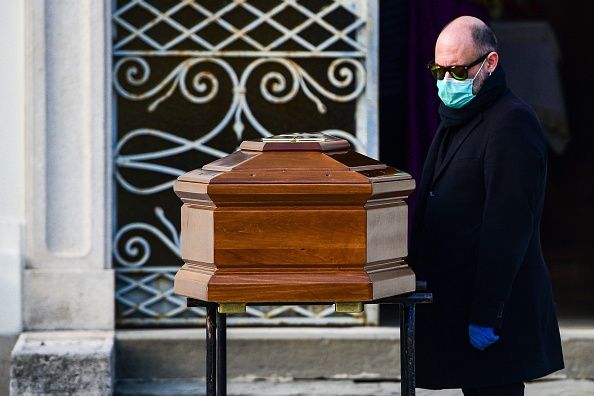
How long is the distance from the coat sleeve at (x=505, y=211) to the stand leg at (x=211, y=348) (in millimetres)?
889

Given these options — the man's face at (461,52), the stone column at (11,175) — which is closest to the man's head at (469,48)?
the man's face at (461,52)

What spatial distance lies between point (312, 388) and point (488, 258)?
2546 mm

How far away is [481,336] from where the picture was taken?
4.99m

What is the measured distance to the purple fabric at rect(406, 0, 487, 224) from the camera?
25.9 ft

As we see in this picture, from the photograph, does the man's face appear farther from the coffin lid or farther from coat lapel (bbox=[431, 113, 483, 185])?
the coffin lid

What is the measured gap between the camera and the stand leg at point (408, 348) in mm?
4879

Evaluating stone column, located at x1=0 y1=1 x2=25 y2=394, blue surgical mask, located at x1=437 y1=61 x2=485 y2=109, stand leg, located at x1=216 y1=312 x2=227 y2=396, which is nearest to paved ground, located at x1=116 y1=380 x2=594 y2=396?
stone column, located at x1=0 y1=1 x2=25 y2=394

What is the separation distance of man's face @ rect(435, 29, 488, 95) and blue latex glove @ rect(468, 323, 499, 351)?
2.71 feet

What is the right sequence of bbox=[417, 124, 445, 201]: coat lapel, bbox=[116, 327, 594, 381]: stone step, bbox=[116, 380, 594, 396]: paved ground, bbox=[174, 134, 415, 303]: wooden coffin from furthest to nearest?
bbox=[116, 327, 594, 381]: stone step → bbox=[116, 380, 594, 396]: paved ground → bbox=[417, 124, 445, 201]: coat lapel → bbox=[174, 134, 415, 303]: wooden coffin

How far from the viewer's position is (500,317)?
4969mm

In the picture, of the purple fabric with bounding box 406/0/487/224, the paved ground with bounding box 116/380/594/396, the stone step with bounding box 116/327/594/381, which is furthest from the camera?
the purple fabric with bounding box 406/0/487/224

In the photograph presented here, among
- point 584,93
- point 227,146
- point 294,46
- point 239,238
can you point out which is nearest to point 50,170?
point 227,146

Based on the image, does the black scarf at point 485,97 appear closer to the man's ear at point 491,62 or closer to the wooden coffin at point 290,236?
the man's ear at point 491,62

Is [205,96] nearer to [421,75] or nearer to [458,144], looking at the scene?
[421,75]
